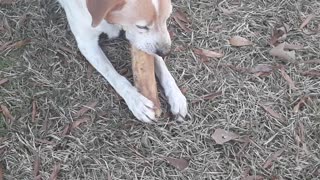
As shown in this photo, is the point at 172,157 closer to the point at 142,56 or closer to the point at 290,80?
the point at 142,56

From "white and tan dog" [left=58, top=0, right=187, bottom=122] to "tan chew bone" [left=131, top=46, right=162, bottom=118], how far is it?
0.13ft

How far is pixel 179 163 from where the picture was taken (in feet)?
10.2

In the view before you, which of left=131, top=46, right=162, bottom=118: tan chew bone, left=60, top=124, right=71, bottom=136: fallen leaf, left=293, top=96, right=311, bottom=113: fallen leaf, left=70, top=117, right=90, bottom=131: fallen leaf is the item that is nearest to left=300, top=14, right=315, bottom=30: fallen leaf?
left=293, top=96, right=311, bottom=113: fallen leaf

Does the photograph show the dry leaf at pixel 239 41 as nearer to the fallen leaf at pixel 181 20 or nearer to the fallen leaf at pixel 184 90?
the fallen leaf at pixel 181 20

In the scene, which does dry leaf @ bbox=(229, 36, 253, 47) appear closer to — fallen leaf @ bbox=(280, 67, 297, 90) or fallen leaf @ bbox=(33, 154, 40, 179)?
fallen leaf @ bbox=(280, 67, 297, 90)

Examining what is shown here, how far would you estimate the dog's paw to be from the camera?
10.6ft

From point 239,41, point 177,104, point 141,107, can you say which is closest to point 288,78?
point 239,41

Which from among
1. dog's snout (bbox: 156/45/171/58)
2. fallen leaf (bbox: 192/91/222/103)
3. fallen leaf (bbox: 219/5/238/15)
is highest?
dog's snout (bbox: 156/45/171/58)

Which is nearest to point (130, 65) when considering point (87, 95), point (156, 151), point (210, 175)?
point (87, 95)

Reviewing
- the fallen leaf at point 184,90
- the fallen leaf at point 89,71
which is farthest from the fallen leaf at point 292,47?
the fallen leaf at point 89,71

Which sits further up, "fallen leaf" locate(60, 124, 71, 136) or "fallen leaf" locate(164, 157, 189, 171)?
"fallen leaf" locate(60, 124, 71, 136)

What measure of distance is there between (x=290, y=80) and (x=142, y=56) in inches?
37.2

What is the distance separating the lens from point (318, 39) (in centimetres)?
366

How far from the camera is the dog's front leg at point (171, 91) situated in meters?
3.22
